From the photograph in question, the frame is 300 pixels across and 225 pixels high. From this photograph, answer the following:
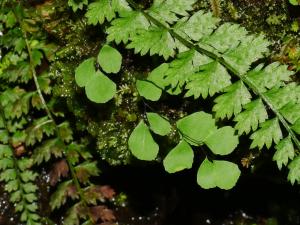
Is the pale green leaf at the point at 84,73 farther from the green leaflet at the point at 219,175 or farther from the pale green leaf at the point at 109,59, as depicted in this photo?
the green leaflet at the point at 219,175

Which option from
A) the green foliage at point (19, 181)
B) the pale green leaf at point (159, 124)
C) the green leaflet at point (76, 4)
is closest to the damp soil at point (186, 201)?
the green foliage at point (19, 181)

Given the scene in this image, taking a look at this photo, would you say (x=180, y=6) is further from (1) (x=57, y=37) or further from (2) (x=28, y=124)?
(2) (x=28, y=124)

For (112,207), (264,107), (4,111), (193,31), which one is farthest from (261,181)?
(4,111)

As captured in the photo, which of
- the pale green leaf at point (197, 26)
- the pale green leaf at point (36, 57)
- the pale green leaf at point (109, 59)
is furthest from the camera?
the pale green leaf at point (36, 57)

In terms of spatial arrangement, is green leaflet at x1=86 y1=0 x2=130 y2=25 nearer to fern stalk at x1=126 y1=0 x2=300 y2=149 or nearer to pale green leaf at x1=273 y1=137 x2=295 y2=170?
fern stalk at x1=126 y1=0 x2=300 y2=149

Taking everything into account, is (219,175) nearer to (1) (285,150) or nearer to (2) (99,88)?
(1) (285,150)

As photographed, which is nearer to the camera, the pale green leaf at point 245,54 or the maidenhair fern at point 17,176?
the pale green leaf at point 245,54

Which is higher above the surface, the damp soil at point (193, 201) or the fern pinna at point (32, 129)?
the fern pinna at point (32, 129)
